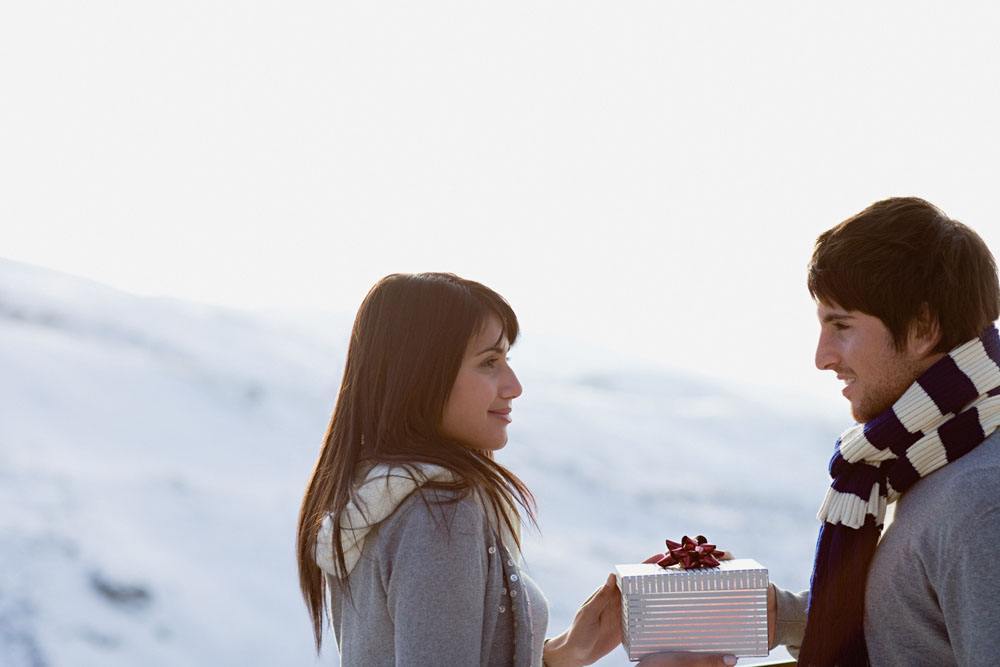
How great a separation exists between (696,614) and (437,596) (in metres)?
0.46

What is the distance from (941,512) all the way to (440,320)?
27.8 inches

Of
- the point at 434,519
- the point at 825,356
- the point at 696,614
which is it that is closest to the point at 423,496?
the point at 434,519

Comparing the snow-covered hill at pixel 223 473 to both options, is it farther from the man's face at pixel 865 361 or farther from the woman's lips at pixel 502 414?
the man's face at pixel 865 361

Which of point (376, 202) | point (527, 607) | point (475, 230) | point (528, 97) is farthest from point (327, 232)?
point (527, 607)

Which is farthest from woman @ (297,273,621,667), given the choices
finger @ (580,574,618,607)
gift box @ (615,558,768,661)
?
finger @ (580,574,618,607)

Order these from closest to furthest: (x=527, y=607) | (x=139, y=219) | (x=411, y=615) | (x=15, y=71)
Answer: (x=411, y=615)
(x=527, y=607)
(x=15, y=71)
(x=139, y=219)

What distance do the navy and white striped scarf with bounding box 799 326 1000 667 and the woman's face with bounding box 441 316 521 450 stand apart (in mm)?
502

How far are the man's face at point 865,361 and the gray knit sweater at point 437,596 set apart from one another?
552 mm

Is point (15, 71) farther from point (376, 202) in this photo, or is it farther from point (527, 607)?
point (527, 607)

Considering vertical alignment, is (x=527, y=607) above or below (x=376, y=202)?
below

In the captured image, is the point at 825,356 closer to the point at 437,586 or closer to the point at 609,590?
the point at 609,590

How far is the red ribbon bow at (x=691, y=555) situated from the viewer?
5.13ft

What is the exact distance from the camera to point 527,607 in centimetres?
137

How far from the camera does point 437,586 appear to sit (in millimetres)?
1257
